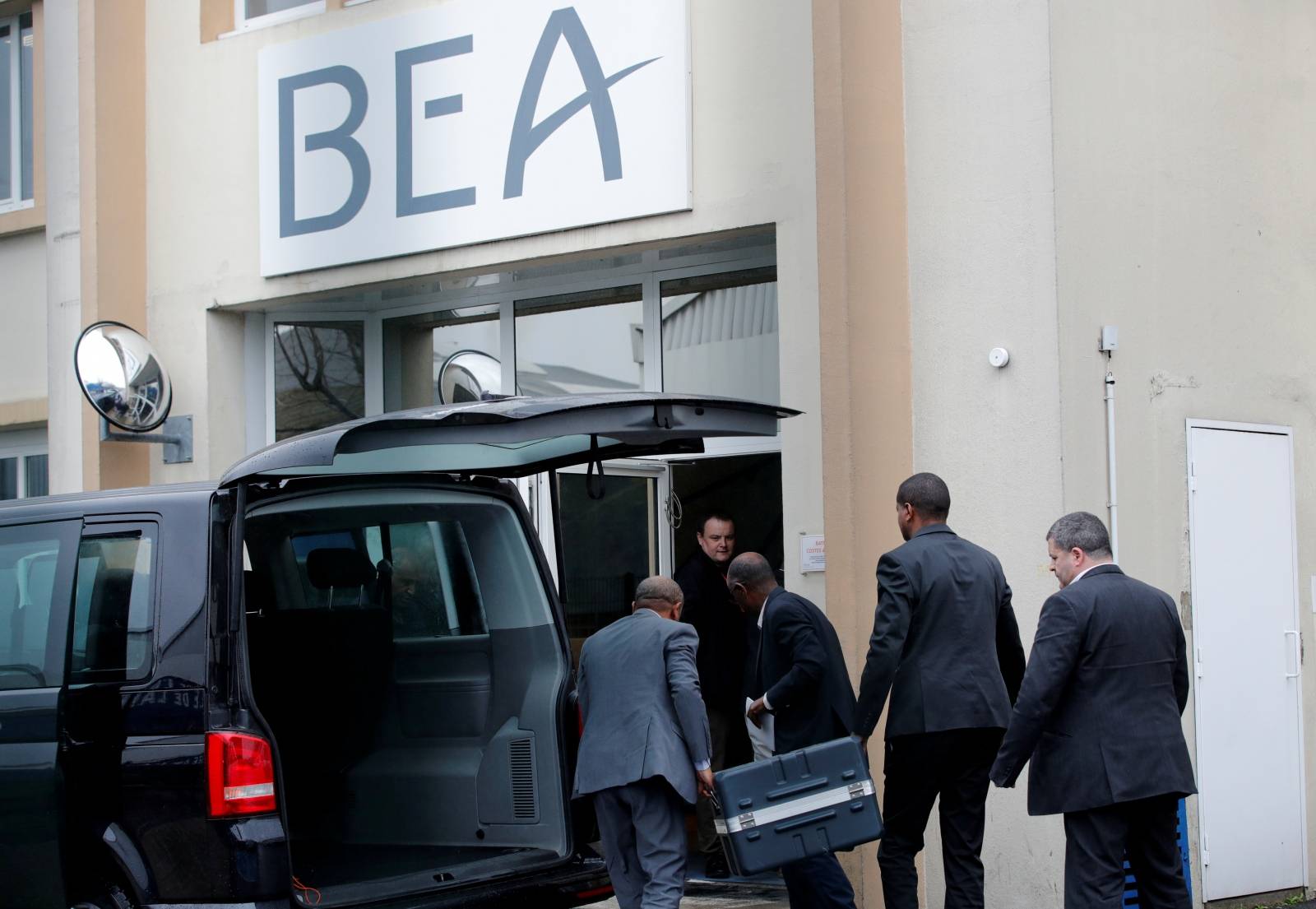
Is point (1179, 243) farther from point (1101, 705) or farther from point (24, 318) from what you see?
point (24, 318)

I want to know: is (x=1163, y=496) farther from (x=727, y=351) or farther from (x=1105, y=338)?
(x=727, y=351)

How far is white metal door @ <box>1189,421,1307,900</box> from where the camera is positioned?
26.2 ft

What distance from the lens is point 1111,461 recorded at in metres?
7.75

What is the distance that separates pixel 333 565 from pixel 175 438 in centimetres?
485

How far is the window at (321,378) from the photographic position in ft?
36.2

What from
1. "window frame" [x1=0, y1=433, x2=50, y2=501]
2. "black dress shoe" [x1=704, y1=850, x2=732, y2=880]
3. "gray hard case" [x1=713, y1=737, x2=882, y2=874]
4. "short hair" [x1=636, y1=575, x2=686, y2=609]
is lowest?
"black dress shoe" [x1=704, y1=850, x2=732, y2=880]

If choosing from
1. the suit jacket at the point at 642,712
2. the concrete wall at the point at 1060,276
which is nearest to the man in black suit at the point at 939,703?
the suit jacket at the point at 642,712

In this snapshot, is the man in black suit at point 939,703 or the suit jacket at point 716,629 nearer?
the man in black suit at point 939,703

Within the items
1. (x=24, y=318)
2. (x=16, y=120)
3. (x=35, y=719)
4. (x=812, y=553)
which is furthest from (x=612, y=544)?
(x=16, y=120)

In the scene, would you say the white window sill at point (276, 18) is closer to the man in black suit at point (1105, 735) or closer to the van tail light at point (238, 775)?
the van tail light at point (238, 775)

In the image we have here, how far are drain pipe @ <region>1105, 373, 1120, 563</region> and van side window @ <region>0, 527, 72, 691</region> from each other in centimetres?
492

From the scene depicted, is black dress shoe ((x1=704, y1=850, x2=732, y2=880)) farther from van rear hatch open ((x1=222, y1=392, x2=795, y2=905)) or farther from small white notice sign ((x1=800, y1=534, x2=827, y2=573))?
van rear hatch open ((x1=222, y1=392, x2=795, y2=905))

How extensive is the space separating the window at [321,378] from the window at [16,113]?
289 centimetres

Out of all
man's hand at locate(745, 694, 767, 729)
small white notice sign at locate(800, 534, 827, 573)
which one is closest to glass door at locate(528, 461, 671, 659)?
small white notice sign at locate(800, 534, 827, 573)
